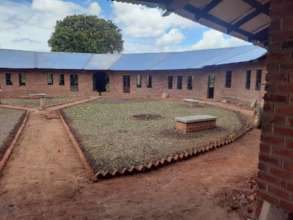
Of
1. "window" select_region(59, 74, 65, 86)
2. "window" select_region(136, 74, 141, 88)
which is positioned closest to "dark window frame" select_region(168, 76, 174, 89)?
"window" select_region(136, 74, 141, 88)

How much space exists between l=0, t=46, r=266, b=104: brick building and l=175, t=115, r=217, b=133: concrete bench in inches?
465

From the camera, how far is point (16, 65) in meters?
25.6

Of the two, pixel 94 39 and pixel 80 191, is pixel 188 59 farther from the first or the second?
pixel 80 191

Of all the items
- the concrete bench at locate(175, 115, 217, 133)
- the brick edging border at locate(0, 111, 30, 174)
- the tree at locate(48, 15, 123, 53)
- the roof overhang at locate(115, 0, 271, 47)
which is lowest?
the brick edging border at locate(0, 111, 30, 174)

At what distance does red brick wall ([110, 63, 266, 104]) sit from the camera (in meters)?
18.6

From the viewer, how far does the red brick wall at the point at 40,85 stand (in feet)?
85.5

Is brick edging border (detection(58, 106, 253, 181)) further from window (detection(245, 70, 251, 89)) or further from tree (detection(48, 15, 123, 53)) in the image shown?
tree (detection(48, 15, 123, 53))

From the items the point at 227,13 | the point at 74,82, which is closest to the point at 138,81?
the point at 74,82

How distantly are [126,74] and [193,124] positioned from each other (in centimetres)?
2093

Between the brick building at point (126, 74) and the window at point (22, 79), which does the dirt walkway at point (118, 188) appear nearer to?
the brick building at point (126, 74)

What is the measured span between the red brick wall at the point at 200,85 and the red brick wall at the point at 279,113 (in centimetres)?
1585

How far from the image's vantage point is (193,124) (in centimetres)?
914

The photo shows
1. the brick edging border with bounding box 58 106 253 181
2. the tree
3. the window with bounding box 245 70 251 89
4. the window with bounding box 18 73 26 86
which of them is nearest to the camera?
the brick edging border with bounding box 58 106 253 181

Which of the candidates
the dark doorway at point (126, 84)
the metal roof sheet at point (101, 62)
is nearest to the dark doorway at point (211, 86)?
the dark doorway at point (126, 84)
